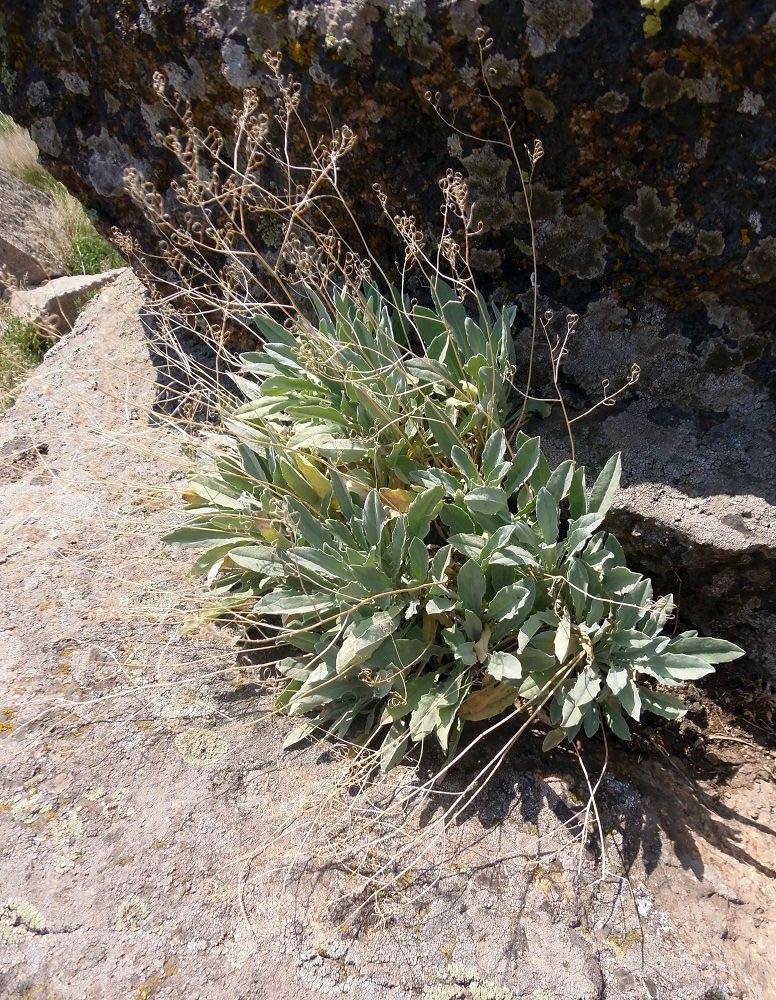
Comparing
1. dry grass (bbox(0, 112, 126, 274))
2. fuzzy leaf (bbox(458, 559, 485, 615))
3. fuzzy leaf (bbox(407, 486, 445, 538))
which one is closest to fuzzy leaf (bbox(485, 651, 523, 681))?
fuzzy leaf (bbox(458, 559, 485, 615))

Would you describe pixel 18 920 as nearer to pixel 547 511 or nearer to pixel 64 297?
pixel 547 511

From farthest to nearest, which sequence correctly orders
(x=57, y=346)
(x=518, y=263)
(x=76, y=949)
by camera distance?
(x=57, y=346)
(x=518, y=263)
(x=76, y=949)

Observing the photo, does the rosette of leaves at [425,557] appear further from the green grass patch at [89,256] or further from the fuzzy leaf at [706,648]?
the green grass patch at [89,256]

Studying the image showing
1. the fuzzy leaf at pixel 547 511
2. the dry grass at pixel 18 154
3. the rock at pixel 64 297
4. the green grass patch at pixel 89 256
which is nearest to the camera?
the fuzzy leaf at pixel 547 511

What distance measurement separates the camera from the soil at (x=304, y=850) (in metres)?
2.12

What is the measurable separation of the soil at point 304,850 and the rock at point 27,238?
5.78m

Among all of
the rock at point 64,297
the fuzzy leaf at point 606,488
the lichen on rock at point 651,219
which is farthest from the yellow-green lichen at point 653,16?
the rock at point 64,297

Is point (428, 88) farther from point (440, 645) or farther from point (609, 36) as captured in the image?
point (440, 645)

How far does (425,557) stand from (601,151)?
1.64 m

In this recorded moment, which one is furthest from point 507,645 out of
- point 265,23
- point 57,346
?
point 57,346

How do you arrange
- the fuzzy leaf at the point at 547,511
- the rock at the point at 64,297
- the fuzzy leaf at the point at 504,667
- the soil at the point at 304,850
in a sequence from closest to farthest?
the soil at the point at 304,850, the fuzzy leaf at the point at 504,667, the fuzzy leaf at the point at 547,511, the rock at the point at 64,297

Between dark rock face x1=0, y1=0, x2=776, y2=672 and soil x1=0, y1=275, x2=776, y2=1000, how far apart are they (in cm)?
89

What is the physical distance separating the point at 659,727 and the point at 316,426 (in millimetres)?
1753

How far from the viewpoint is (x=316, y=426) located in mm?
3061
